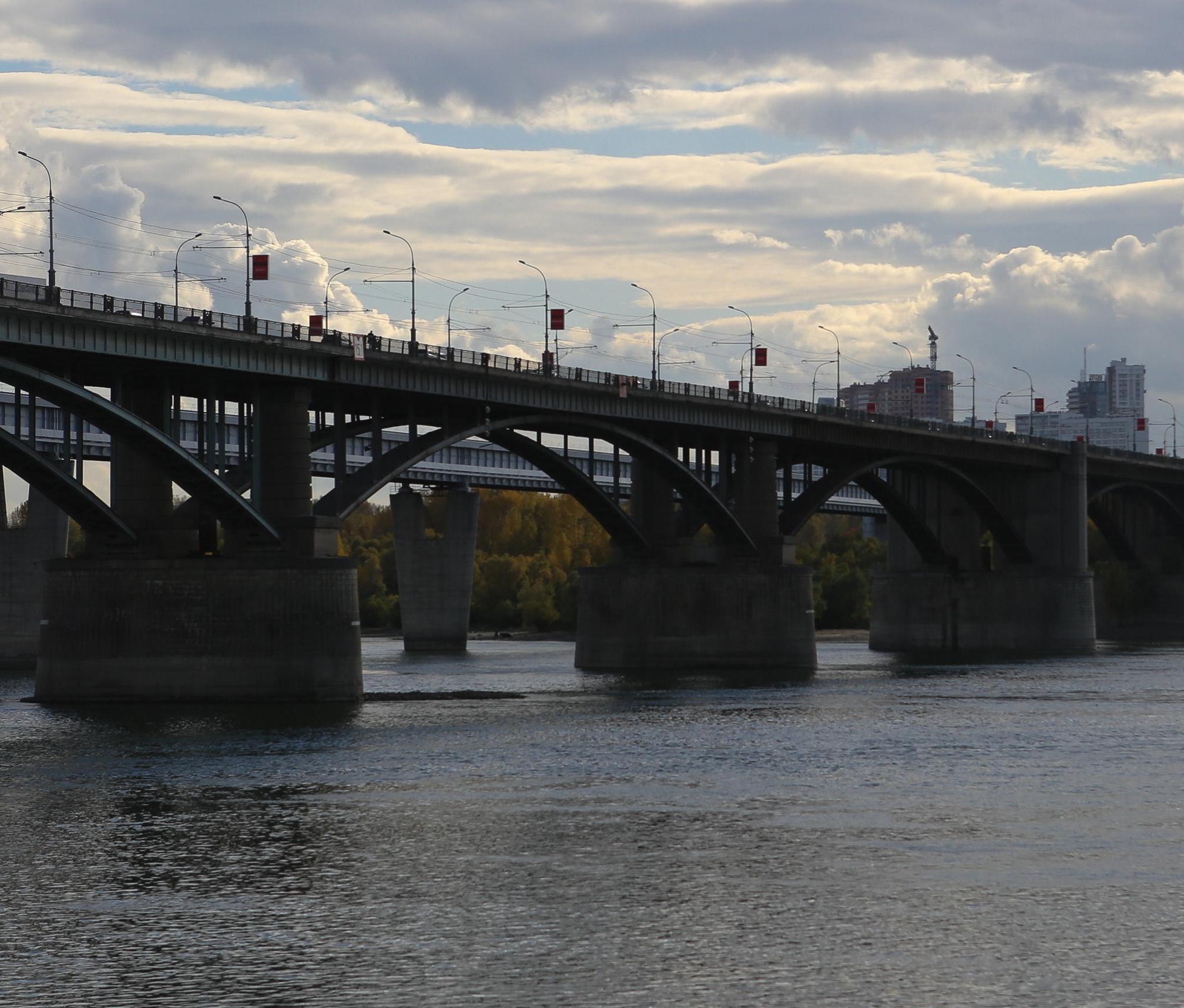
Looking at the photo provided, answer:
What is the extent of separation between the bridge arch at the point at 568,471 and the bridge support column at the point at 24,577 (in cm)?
3109

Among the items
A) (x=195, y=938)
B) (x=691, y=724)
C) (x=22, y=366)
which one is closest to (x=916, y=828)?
(x=195, y=938)

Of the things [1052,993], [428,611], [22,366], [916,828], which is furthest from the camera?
[428,611]

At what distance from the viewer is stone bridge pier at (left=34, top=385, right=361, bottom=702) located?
65625 millimetres

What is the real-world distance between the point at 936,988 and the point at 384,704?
49346mm

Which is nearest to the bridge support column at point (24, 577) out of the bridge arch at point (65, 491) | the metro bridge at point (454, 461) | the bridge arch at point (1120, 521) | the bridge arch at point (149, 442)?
the metro bridge at point (454, 461)

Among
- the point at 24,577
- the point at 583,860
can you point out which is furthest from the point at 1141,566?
the point at 583,860

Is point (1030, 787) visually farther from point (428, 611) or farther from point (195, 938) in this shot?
point (428, 611)

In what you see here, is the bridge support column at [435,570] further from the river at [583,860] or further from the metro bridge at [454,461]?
the river at [583,860]

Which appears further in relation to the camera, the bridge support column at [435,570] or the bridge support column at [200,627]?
the bridge support column at [435,570]

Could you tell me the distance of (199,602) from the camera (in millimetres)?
65625

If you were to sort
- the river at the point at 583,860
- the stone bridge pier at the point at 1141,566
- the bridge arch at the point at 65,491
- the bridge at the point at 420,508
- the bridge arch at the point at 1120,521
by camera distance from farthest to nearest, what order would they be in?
the stone bridge pier at the point at 1141,566
the bridge arch at the point at 1120,521
the bridge at the point at 420,508
the bridge arch at the point at 65,491
the river at the point at 583,860

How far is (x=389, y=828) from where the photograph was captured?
40562 millimetres

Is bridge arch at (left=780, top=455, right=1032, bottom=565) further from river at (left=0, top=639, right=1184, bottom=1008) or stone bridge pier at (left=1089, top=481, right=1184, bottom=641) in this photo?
river at (left=0, top=639, right=1184, bottom=1008)

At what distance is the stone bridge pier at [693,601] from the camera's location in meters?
95.4
